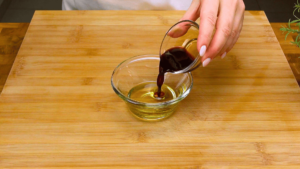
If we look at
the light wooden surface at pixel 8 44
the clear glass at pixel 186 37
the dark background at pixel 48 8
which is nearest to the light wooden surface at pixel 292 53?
the clear glass at pixel 186 37

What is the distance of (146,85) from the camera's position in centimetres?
83

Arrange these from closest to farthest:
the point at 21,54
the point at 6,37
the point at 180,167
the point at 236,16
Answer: the point at 180,167, the point at 236,16, the point at 21,54, the point at 6,37

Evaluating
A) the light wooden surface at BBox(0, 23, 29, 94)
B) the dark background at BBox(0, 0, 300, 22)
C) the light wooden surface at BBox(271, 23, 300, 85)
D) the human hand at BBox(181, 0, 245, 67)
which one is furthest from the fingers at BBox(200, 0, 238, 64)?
the dark background at BBox(0, 0, 300, 22)

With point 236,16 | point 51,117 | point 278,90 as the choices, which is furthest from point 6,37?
point 278,90

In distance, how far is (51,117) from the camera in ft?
2.43

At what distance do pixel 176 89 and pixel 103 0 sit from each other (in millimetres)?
598

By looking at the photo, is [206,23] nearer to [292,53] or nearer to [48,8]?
[292,53]

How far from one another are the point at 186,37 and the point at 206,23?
0.07 m

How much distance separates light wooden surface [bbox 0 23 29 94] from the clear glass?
603mm

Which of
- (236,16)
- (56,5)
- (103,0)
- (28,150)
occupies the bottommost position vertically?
(56,5)

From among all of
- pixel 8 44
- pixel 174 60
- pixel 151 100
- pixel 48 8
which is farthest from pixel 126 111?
pixel 48 8

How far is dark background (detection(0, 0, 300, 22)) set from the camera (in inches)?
89.8

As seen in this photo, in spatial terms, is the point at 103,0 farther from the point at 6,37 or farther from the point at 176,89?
the point at 176,89

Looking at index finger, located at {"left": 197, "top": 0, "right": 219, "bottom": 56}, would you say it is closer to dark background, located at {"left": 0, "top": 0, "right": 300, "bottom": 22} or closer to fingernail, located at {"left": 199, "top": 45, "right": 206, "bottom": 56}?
fingernail, located at {"left": 199, "top": 45, "right": 206, "bottom": 56}
